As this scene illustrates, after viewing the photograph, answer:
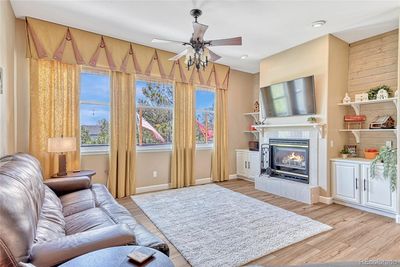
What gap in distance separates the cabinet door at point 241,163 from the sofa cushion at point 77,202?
4.05 meters

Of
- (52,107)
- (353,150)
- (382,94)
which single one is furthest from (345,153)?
(52,107)

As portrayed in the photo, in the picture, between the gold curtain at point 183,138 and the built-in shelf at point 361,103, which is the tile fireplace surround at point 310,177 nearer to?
the built-in shelf at point 361,103

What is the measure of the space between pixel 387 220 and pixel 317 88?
7.80 ft

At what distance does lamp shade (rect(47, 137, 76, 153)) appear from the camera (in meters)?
3.36

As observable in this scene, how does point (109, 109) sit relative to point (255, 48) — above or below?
below

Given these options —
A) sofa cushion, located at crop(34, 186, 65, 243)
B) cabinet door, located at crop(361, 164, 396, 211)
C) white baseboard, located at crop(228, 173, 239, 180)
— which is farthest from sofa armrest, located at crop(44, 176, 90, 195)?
cabinet door, located at crop(361, 164, 396, 211)

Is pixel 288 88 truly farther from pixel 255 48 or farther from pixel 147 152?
pixel 147 152

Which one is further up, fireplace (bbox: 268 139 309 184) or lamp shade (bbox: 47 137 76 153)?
lamp shade (bbox: 47 137 76 153)

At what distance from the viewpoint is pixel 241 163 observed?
605 centimetres

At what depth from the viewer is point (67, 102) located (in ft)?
12.5

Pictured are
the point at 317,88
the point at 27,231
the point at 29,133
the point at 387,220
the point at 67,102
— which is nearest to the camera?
the point at 27,231

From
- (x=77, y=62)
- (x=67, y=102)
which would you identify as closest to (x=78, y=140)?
(x=67, y=102)

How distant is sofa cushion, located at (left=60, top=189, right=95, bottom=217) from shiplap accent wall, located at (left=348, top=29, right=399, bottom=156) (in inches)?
181

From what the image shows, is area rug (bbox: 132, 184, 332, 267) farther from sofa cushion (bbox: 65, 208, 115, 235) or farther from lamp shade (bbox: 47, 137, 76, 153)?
lamp shade (bbox: 47, 137, 76, 153)
